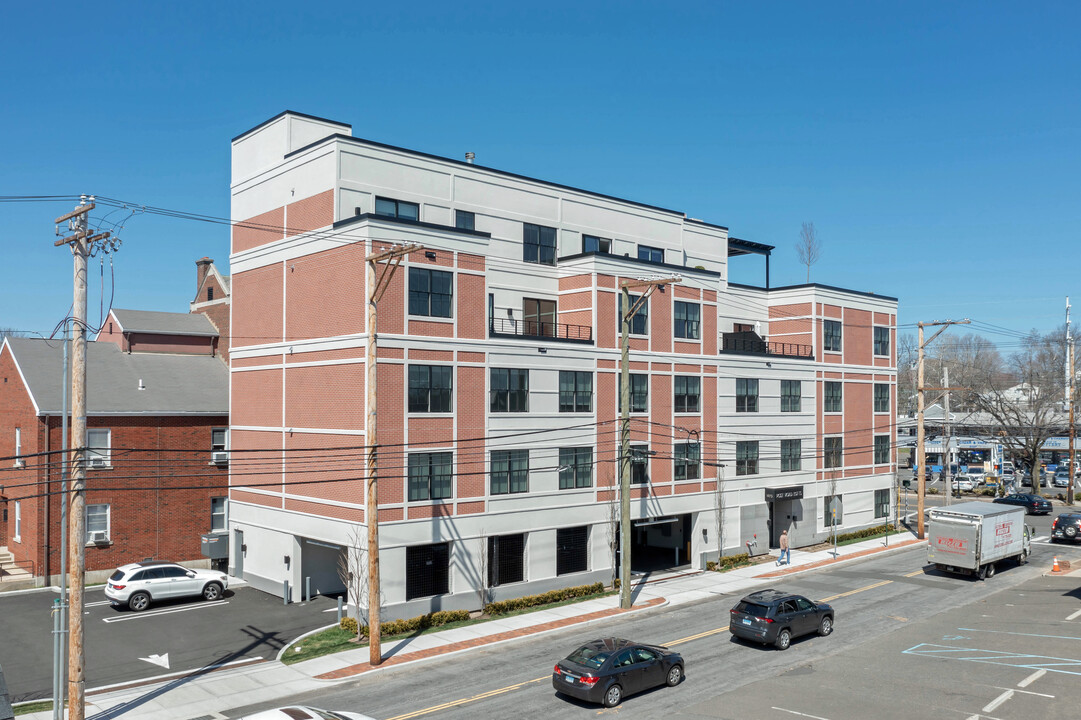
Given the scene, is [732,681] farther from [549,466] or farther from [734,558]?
[734,558]

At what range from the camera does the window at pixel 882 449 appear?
2279 inches

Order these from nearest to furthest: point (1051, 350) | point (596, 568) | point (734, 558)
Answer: point (596, 568)
point (734, 558)
point (1051, 350)

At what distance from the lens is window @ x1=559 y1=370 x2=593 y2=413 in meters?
38.5

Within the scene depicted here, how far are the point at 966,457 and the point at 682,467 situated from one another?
77119 millimetres

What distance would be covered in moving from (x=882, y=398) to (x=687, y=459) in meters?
22.4

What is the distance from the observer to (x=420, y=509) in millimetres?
32844

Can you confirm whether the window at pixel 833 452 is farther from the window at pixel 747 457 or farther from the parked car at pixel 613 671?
the parked car at pixel 613 671

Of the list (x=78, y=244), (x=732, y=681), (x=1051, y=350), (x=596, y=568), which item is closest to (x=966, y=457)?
(x=1051, y=350)

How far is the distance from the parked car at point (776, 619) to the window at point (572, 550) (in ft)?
32.8

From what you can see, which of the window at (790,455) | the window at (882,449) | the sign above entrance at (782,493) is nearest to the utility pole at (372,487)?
the sign above entrance at (782,493)

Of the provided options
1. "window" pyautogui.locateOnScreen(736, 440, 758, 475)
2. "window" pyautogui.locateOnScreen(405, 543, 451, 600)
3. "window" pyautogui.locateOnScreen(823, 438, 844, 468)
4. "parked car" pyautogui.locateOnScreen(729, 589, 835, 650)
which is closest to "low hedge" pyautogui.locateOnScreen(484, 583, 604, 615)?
"window" pyautogui.locateOnScreen(405, 543, 451, 600)

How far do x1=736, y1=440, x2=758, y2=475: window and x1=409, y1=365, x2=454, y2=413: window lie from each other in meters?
20.3

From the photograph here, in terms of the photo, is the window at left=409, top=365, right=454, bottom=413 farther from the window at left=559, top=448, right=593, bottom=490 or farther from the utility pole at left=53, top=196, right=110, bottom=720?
the utility pole at left=53, top=196, right=110, bottom=720

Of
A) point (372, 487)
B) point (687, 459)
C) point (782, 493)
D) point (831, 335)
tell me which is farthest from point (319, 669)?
point (831, 335)
